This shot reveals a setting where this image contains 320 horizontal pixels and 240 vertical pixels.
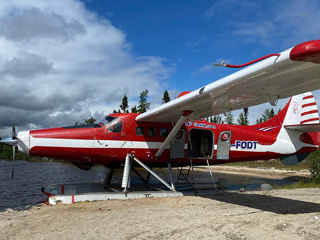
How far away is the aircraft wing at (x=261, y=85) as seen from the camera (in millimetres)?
4516

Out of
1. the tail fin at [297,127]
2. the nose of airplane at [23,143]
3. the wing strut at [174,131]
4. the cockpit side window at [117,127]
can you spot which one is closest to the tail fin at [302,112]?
the tail fin at [297,127]

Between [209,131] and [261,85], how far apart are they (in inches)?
201

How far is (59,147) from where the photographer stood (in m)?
8.52

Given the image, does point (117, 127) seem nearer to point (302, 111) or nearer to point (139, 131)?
point (139, 131)

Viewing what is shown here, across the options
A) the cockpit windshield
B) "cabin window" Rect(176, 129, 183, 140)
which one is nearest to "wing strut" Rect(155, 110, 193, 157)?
"cabin window" Rect(176, 129, 183, 140)

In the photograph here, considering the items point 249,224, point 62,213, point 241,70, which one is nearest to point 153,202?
point 62,213

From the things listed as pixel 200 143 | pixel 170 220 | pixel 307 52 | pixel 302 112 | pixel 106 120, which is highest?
pixel 307 52

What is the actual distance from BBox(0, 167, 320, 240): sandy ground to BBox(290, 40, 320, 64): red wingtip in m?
3.08

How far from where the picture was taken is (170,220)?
18.5 ft

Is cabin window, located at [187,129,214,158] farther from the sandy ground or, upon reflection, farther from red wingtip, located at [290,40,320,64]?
red wingtip, located at [290,40,320,64]

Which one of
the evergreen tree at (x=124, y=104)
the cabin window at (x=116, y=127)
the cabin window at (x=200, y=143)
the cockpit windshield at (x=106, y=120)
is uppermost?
the evergreen tree at (x=124, y=104)

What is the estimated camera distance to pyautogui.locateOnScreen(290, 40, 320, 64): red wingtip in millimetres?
4082

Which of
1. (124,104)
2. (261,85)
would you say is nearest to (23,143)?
(261,85)

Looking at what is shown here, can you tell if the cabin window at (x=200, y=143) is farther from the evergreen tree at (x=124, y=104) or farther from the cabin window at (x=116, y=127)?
the evergreen tree at (x=124, y=104)
